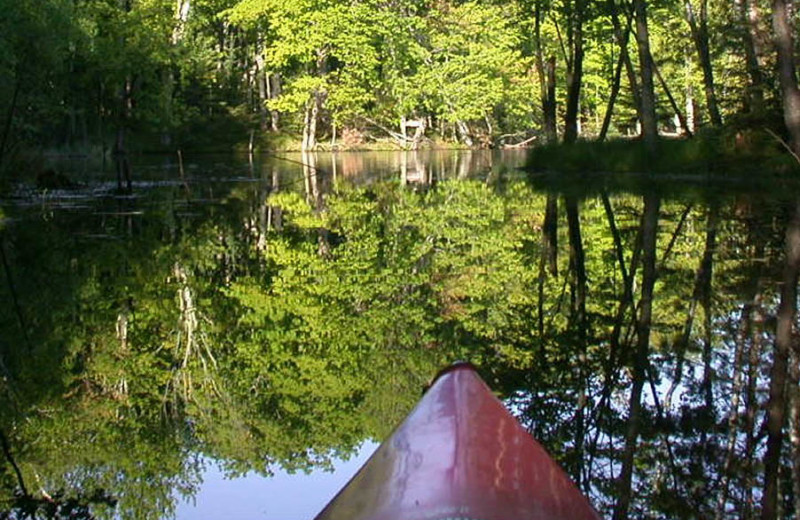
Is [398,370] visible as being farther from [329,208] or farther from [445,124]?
[445,124]

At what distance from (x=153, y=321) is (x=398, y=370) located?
2.53 m

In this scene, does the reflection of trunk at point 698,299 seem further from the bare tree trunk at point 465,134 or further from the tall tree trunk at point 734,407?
the bare tree trunk at point 465,134

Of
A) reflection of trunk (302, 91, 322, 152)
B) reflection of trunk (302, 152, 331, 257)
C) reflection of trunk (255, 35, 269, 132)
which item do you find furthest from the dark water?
reflection of trunk (255, 35, 269, 132)

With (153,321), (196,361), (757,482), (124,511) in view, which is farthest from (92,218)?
(757,482)

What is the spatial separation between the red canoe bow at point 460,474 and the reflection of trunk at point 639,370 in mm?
1209

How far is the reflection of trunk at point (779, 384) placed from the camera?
4.14 meters

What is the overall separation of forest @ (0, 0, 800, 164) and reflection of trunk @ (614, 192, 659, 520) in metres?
14.0

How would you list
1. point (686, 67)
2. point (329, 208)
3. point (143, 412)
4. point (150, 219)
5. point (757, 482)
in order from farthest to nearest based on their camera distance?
point (686, 67) < point (329, 208) < point (150, 219) < point (143, 412) < point (757, 482)

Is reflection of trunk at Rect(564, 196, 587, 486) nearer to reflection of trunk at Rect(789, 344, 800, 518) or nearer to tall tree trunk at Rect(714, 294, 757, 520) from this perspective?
tall tree trunk at Rect(714, 294, 757, 520)

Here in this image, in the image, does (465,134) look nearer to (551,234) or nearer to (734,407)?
(551,234)

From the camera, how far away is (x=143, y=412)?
228 inches

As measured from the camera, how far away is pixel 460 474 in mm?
2756

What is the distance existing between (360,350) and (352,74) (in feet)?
136

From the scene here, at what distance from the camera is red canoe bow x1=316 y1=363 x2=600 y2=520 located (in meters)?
2.69
